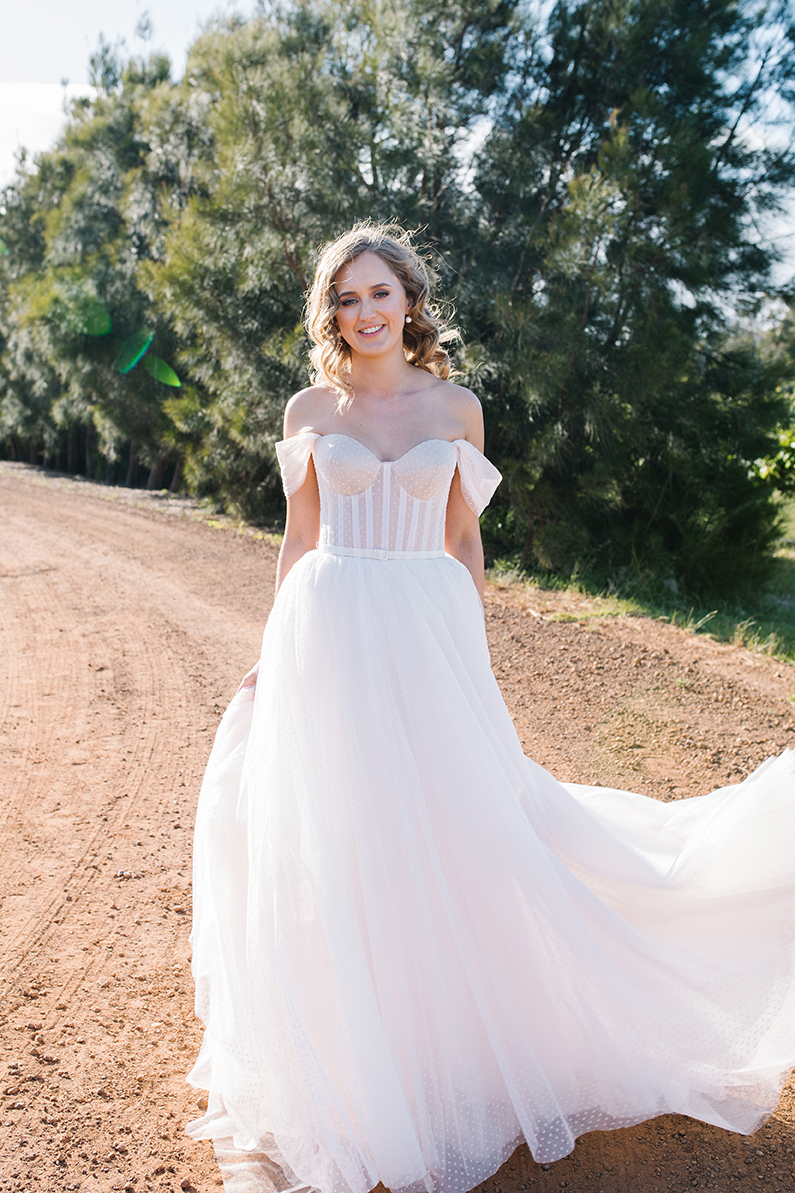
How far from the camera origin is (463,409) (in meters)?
2.43

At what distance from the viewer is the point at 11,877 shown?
10.5 feet

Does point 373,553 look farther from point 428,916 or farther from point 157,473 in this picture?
point 157,473

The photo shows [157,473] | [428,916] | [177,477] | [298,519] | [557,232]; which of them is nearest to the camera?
[428,916]

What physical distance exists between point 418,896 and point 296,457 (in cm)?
123

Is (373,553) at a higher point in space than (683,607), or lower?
higher

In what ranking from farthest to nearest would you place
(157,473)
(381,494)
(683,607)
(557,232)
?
(157,473) → (683,607) → (557,232) → (381,494)

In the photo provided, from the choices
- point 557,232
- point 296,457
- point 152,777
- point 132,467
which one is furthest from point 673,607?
point 132,467

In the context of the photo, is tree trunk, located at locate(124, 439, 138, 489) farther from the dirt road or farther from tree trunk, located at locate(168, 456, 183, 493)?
the dirt road

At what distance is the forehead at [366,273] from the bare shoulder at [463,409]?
335 mm

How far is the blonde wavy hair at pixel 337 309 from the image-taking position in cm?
236

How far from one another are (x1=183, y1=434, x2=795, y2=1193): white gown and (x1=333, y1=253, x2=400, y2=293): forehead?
45 centimetres

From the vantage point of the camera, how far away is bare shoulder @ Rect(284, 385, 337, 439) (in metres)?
2.40

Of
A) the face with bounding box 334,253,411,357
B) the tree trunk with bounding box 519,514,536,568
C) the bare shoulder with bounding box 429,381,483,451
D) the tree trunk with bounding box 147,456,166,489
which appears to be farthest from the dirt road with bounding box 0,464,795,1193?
the tree trunk with bounding box 147,456,166,489

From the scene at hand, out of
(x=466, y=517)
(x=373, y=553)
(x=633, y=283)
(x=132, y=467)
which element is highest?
(x=633, y=283)
